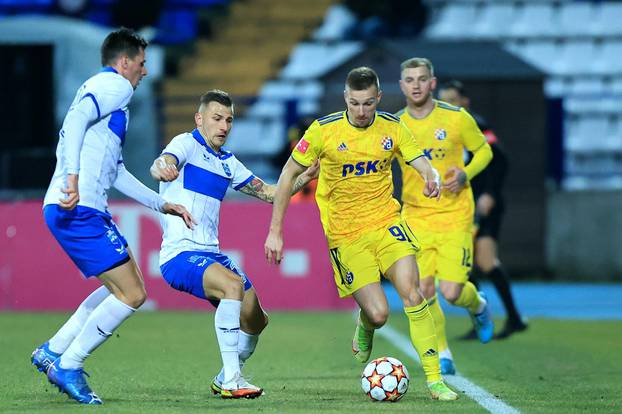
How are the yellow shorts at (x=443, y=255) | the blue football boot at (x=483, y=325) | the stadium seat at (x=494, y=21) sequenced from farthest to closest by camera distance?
the stadium seat at (x=494, y=21) < the blue football boot at (x=483, y=325) < the yellow shorts at (x=443, y=255)

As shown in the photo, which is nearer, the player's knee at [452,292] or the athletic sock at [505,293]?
the player's knee at [452,292]

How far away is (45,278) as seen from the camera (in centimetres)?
1326

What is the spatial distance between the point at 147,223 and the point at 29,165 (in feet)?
7.33

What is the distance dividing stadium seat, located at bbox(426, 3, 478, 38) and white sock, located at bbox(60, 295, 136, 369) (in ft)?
45.9

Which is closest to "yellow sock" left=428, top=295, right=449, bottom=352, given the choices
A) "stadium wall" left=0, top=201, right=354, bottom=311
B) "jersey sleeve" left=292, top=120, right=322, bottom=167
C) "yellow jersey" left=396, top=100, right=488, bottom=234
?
"yellow jersey" left=396, top=100, right=488, bottom=234

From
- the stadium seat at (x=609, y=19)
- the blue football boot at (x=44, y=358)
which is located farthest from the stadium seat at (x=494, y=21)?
the blue football boot at (x=44, y=358)

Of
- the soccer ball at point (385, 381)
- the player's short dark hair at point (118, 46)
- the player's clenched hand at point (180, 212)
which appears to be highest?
the player's short dark hair at point (118, 46)

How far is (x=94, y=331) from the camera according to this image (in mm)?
6637

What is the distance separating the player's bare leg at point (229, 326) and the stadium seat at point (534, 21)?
1379cm

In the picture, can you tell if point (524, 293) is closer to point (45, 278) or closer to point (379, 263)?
point (45, 278)

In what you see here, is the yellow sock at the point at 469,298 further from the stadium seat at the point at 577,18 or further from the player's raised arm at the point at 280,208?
the stadium seat at the point at 577,18

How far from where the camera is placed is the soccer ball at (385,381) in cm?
672

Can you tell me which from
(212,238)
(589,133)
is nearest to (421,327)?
(212,238)

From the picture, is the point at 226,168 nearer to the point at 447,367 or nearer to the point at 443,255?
the point at 443,255
